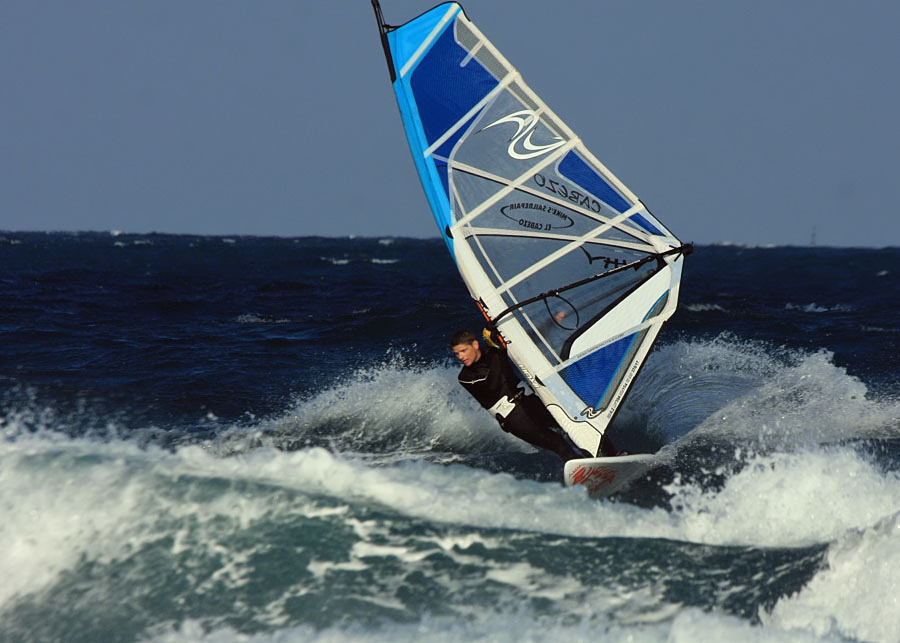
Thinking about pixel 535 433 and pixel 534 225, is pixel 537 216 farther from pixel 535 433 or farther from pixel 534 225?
pixel 535 433

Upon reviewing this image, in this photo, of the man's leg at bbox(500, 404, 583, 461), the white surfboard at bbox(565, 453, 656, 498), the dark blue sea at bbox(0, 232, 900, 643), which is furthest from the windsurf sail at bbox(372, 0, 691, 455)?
the dark blue sea at bbox(0, 232, 900, 643)

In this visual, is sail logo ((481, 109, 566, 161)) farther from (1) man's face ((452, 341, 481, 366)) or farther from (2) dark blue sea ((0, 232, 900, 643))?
(2) dark blue sea ((0, 232, 900, 643))

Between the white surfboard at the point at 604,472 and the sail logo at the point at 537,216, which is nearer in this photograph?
the white surfboard at the point at 604,472

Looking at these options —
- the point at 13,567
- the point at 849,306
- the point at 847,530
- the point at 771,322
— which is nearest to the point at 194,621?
the point at 13,567

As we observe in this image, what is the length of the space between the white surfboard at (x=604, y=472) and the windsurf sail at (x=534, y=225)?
31 centimetres

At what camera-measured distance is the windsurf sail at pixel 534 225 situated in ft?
18.5

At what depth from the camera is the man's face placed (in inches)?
210

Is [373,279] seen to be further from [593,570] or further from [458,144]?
[593,570]

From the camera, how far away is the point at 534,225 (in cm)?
579

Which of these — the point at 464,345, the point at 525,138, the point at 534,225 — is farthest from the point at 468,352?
the point at 525,138

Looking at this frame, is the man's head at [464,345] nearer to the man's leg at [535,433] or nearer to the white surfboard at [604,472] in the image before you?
the man's leg at [535,433]

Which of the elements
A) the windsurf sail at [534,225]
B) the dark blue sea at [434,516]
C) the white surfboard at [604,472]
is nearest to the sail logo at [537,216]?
the windsurf sail at [534,225]

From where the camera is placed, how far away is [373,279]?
79.1 feet

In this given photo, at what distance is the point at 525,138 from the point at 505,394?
1.88 m
